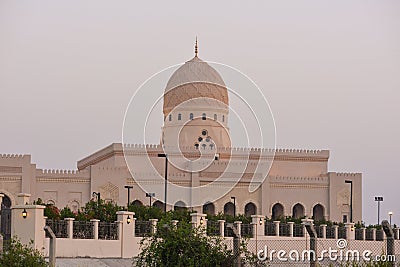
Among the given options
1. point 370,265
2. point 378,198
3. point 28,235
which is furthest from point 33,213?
point 378,198

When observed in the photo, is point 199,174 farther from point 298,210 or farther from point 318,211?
point 318,211

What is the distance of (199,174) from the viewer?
6003cm

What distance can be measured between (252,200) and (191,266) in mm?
44203

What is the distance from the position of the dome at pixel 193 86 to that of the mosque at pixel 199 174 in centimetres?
6

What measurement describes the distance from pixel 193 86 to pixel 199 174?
20.6 ft

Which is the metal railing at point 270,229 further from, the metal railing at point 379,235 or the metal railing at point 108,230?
the metal railing at point 108,230

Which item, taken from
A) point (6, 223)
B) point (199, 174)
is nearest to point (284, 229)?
point (6, 223)

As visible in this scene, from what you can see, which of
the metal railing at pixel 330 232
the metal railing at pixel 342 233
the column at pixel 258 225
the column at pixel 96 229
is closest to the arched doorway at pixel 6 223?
the column at pixel 96 229

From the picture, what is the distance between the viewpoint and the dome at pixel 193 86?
209 ft

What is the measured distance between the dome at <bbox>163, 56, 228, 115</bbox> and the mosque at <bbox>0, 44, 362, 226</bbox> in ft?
0.19

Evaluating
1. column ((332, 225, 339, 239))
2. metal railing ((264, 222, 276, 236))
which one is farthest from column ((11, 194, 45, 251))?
column ((332, 225, 339, 239))

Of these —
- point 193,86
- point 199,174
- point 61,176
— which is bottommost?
point 61,176

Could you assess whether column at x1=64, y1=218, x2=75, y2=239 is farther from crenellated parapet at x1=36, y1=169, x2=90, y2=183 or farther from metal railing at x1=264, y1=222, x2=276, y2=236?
crenellated parapet at x1=36, y1=169, x2=90, y2=183

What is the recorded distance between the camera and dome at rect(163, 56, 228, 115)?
6369 cm
